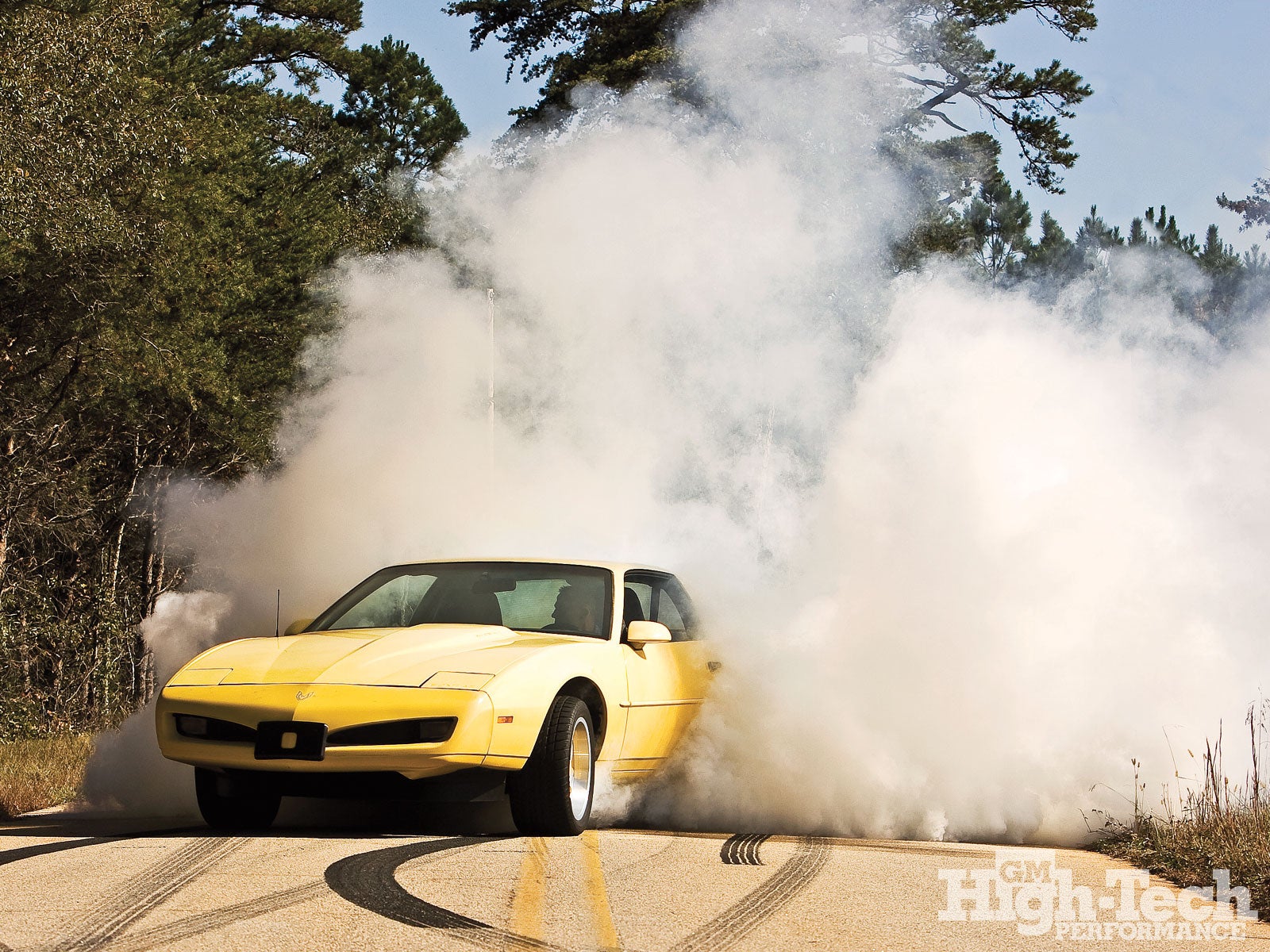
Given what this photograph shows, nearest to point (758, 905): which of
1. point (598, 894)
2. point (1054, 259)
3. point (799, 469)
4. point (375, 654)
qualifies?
point (598, 894)

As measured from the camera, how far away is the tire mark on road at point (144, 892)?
4.81 metres

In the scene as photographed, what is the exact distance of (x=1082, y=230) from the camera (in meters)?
34.4

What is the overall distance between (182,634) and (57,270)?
4.90 metres

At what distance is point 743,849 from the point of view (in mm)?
7051

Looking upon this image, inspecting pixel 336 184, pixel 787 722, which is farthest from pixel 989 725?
pixel 336 184

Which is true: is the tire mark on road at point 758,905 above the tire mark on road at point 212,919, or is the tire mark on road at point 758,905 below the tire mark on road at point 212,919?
below

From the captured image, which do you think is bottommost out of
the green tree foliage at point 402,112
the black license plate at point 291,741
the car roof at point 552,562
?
the black license plate at point 291,741

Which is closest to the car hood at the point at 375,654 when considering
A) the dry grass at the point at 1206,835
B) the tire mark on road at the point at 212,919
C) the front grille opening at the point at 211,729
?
the front grille opening at the point at 211,729

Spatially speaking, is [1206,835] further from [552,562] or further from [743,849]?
[552,562]

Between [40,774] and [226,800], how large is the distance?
3591 mm

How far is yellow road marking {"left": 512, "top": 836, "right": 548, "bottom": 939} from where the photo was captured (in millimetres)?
4938

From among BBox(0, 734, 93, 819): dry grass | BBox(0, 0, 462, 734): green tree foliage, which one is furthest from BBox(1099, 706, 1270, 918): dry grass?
BBox(0, 0, 462, 734): green tree foliage

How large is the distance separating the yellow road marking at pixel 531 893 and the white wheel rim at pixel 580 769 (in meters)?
0.45

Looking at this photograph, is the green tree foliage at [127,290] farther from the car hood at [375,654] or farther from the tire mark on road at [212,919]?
the tire mark on road at [212,919]
